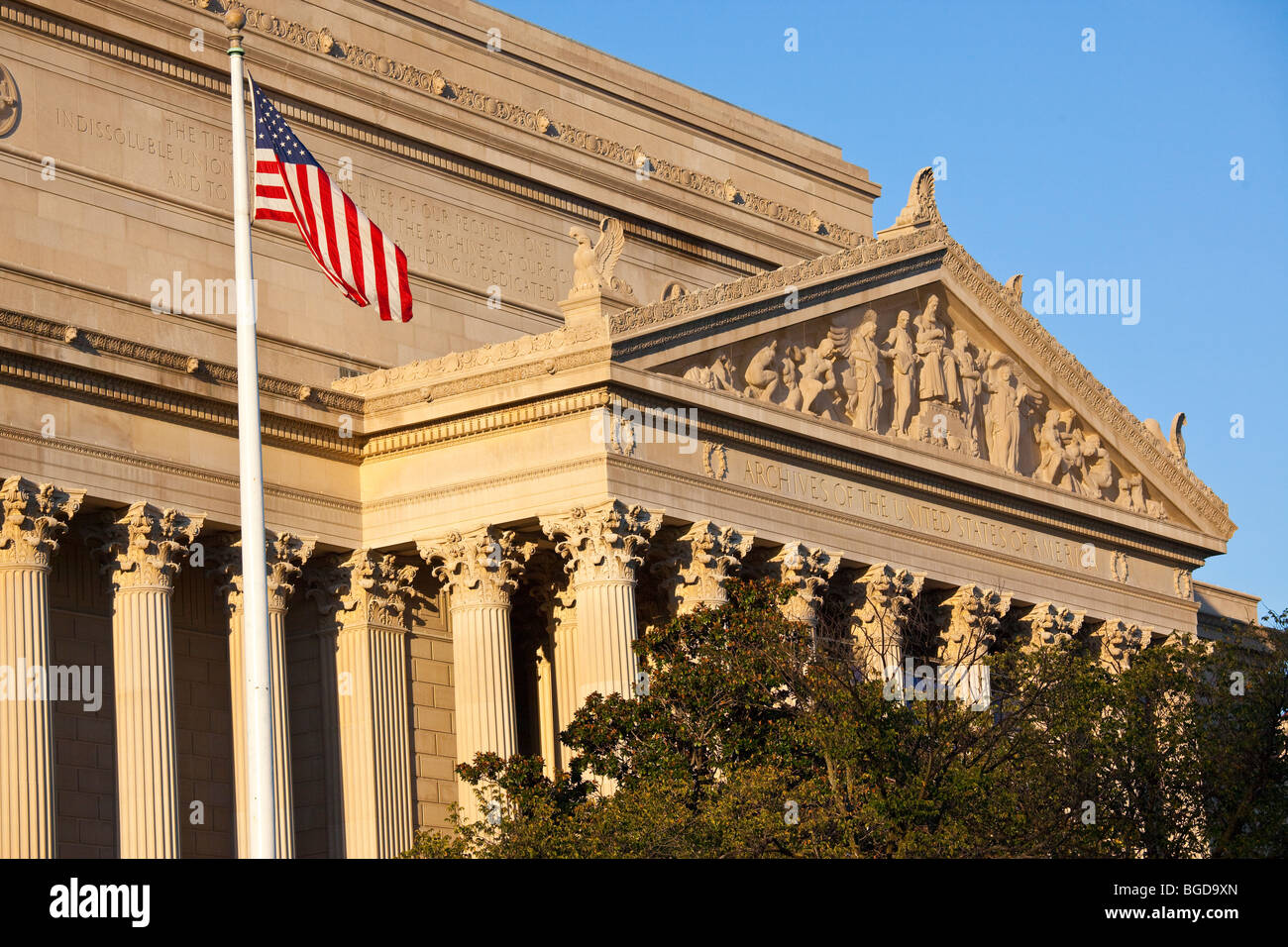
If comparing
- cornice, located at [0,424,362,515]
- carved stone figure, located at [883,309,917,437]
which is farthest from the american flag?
carved stone figure, located at [883,309,917,437]

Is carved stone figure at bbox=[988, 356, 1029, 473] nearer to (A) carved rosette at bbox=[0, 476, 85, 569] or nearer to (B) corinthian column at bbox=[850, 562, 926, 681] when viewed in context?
(B) corinthian column at bbox=[850, 562, 926, 681]

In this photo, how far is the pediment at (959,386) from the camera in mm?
48469

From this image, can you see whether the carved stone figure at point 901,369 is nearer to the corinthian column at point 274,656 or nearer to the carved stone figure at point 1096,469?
the carved stone figure at point 1096,469

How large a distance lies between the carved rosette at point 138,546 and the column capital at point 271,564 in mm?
1752

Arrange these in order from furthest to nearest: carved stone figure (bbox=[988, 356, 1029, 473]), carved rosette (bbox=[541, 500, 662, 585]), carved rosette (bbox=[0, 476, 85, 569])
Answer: carved stone figure (bbox=[988, 356, 1029, 473]) → carved rosette (bbox=[541, 500, 662, 585]) → carved rosette (bbox=[0, 476, 85, 569])

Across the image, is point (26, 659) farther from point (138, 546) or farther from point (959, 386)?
point (959, 386)

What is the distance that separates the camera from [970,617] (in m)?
51.9

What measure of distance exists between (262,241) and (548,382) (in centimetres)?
938

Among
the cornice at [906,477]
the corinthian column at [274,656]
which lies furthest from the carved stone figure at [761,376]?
the corinthian column at [274,656]

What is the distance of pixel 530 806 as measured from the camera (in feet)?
121

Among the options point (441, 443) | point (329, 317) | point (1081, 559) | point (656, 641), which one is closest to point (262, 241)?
point (329, 317)

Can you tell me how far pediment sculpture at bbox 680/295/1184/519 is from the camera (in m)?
48.5

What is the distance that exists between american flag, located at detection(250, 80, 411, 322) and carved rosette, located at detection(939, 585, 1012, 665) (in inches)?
774

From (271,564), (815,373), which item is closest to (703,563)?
(815,373)
